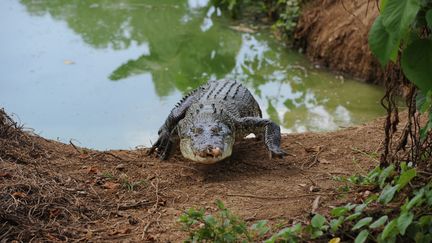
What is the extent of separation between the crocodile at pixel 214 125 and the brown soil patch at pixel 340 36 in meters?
3.25

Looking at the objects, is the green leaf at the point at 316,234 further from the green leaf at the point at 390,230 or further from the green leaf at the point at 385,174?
the green leaf at the point at 385,174

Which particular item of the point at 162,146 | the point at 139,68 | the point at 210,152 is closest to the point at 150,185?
the point at 210,152

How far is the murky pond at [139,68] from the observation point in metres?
7.54

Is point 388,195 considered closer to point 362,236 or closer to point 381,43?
point 362,236

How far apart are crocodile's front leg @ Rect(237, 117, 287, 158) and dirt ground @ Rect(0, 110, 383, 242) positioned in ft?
0.34

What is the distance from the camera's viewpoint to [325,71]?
30.9ft

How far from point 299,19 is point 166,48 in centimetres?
222

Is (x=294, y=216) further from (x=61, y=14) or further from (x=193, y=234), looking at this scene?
(x=61, y=14)

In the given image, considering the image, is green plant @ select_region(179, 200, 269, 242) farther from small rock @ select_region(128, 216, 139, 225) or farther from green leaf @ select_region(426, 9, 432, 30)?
green leaf @ select_region(426, 9, 432, 30)

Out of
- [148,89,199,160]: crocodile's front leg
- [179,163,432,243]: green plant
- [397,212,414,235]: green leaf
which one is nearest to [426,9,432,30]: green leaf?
[179,163,432,243]: green plant

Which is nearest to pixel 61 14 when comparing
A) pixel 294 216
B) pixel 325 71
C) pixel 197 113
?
pixel 325 71

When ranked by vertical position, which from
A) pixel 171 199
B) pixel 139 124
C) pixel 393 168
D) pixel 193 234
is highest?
pixel 393 168

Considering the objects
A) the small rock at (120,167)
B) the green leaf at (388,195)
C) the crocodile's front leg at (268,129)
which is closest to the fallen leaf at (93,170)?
the small rock at (120,167)

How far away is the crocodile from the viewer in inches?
189
